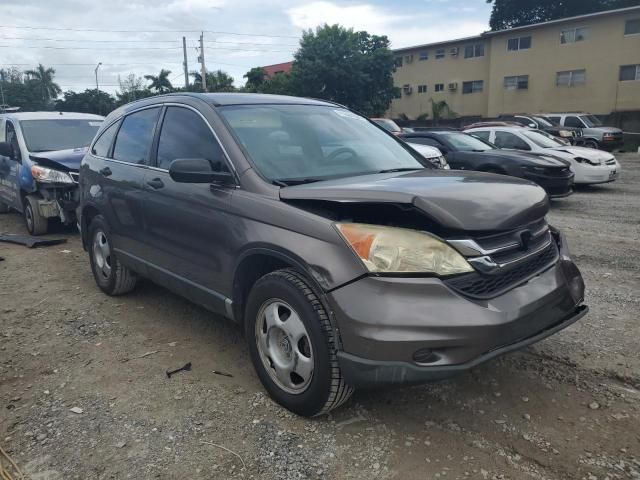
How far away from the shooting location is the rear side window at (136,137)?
430 centimetres

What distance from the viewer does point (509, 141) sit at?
12.5 m

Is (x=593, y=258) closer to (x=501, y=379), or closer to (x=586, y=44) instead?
(x=501, y=379)

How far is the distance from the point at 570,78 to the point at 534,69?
247cm

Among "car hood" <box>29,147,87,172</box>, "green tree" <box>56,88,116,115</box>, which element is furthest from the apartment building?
"car hood" <box>29,147,87,172</box>

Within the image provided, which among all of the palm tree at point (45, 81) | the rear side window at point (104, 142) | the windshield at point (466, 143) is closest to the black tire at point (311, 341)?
the rear side window at point (104, 142)

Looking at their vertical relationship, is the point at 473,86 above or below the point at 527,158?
above

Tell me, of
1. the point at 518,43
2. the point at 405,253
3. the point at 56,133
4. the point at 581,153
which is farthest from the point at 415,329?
the point at 518,43

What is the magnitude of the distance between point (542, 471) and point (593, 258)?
425 centimetres

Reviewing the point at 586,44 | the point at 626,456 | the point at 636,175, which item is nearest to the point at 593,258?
the point at 626,456

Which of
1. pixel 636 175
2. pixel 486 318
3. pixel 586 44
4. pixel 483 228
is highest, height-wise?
pixel 586 44

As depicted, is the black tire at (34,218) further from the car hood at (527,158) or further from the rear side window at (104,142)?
the car hood at (527,158)

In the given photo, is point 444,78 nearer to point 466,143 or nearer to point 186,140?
point 466,143

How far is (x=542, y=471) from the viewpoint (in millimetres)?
2439

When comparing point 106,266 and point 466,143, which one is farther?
point 466,143
